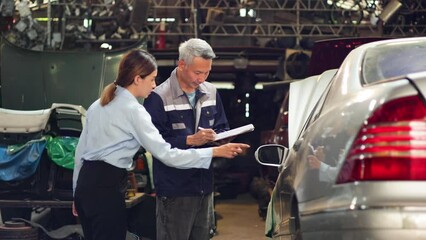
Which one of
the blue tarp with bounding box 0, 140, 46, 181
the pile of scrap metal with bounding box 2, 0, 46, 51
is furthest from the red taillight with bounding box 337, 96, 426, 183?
the pile of scrap metal with bounding box 2, 0, 46, 51

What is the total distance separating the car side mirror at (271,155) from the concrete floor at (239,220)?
3.94 metres

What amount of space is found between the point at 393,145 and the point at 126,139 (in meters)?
2.03

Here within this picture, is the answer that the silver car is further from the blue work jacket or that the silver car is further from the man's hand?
the blue work jacket

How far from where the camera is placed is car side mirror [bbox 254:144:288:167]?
16.3 ft

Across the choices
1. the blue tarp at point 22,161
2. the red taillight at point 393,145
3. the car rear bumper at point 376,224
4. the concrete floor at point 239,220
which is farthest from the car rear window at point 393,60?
the concrete floor at point 239,220

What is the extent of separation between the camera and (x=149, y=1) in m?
12.0

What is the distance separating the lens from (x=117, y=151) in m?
4.52

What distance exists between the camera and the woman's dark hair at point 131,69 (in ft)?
15.1

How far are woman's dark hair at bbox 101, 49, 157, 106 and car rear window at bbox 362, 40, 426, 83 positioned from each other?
1.38 m

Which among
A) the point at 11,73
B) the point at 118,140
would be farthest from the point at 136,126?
the point at 11,73

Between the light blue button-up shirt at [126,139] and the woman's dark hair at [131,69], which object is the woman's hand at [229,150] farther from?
the woman's dark hair at [131,69]

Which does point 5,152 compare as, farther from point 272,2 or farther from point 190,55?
point 272,2

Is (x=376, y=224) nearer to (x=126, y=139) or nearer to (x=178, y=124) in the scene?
(x=126, y=139)

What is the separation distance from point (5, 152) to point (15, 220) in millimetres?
659
